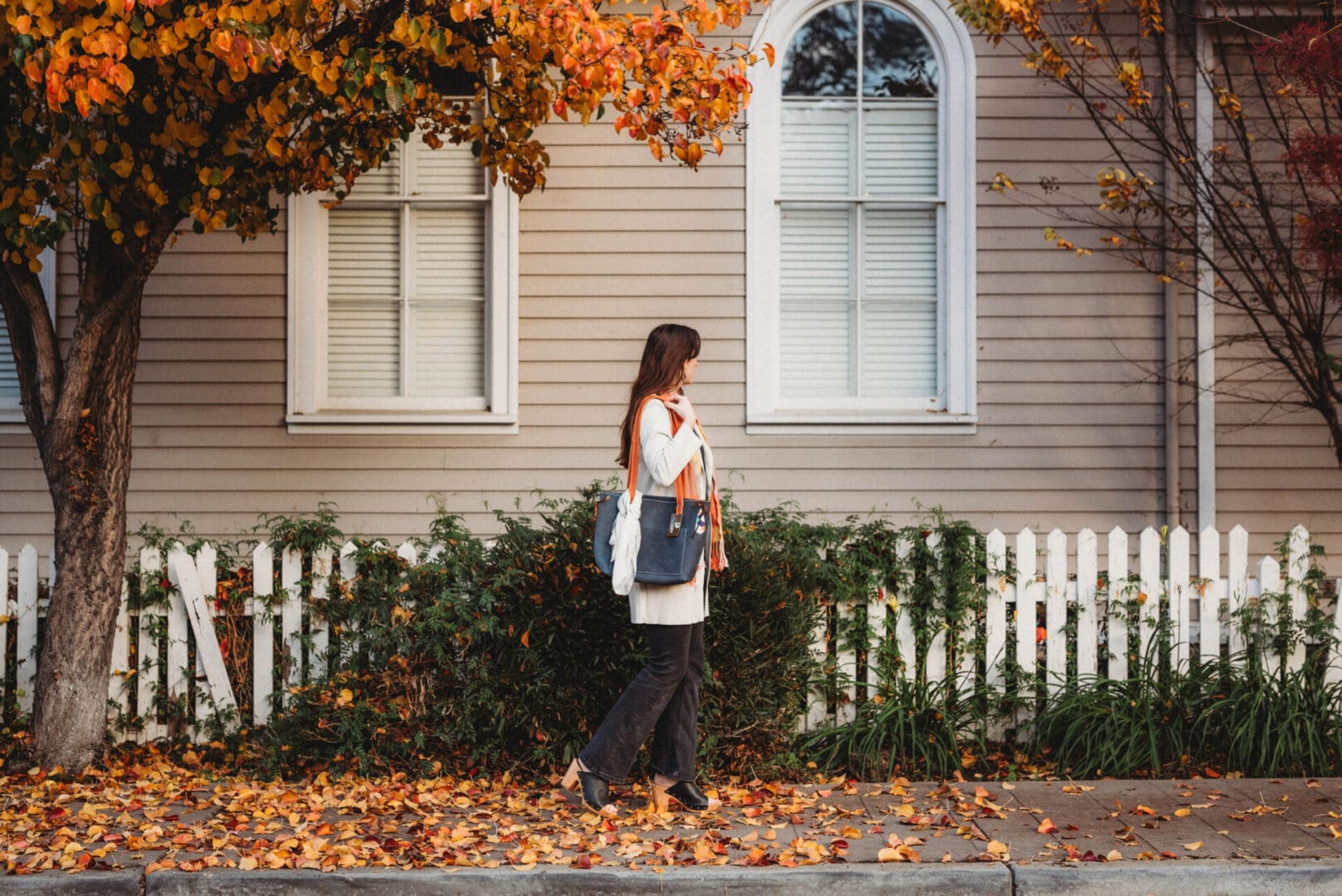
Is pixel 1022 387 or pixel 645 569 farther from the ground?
pixel 1022 387

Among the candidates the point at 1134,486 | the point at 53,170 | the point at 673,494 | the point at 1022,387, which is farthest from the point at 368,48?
the point at 1134,486

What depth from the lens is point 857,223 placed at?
775 centimetres

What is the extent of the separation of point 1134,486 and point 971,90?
271cm

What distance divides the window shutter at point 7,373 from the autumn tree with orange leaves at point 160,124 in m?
2.32

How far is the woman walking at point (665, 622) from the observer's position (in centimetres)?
466

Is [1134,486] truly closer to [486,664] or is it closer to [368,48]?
[486,664]

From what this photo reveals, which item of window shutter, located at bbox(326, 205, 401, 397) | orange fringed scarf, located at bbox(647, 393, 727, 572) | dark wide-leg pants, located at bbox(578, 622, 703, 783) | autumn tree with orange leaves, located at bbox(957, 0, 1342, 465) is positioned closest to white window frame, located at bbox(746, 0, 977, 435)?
autumn tree with orange leaves, located at bbox(957, 0, 1342, 465)

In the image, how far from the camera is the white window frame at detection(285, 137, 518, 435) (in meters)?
7.47

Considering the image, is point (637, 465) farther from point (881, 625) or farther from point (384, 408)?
point (384, 408)

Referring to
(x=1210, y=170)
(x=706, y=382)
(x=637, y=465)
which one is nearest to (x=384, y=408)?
(x=706, y=382)

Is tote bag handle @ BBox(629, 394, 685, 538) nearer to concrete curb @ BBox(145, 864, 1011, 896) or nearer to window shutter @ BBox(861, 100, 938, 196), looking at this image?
concrete curb @ BBox(145, 864, 1011, 896)

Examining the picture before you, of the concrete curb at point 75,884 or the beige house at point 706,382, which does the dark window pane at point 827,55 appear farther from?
the concrete curb at point 75,884

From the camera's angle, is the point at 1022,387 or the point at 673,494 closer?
the point at 673,494

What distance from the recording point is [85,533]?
555 cm
